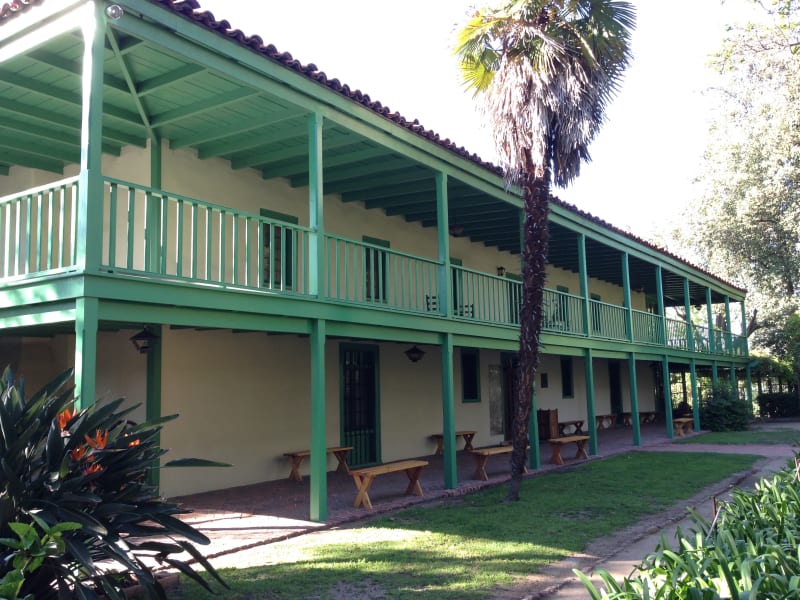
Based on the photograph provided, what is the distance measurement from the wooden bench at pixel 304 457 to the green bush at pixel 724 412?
614 inches

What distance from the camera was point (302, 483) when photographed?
12062 mm

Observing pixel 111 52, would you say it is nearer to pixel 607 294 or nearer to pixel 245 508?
pixel 245 508

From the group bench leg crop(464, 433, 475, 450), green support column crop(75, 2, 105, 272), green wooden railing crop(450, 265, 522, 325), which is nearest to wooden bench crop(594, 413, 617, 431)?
green wooden railing crop(450, 265, 522, 325)

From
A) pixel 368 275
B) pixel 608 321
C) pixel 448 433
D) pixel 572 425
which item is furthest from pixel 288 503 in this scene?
pixel 572 425

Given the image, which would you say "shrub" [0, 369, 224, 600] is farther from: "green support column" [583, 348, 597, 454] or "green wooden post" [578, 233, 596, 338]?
"green wooden post" [578, 233, 596, 338]

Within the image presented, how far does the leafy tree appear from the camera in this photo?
2781 cm

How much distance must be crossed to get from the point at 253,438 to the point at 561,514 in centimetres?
541

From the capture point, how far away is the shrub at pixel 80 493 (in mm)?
4516

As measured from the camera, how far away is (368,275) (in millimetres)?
14531

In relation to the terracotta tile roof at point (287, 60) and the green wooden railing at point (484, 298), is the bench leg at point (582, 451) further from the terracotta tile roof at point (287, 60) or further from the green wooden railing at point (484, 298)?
the terracotta tile roof at point (287, 60)

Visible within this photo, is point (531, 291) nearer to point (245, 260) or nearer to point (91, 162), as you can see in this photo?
point (245, 260)

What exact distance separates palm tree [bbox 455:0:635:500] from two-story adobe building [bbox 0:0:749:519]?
1380 millimetres

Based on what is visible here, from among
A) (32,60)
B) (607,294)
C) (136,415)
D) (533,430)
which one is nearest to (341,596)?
(136,415)

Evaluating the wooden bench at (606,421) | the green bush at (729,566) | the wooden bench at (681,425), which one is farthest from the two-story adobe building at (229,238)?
the wooden bench at (606,421)
